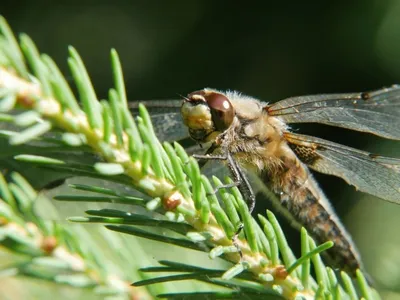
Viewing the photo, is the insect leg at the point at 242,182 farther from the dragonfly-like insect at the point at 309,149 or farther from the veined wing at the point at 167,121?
the veined wing at the point at 167,121

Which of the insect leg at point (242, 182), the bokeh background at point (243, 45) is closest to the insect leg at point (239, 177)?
the insect leg at point (242, 182)

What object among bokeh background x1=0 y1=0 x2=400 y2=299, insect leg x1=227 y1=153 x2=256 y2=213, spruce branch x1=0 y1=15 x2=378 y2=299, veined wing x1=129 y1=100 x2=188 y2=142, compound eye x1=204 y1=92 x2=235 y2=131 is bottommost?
spruce branch x1=0 y1=15 x2=378 y2=299

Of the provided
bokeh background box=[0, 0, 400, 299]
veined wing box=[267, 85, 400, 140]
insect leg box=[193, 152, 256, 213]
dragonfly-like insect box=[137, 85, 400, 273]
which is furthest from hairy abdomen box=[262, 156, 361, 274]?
bokeh background box=[0, 0, 400, 299]

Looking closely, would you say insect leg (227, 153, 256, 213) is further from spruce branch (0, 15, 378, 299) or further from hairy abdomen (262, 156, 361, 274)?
spruce branch (0, 15, 378, 299)

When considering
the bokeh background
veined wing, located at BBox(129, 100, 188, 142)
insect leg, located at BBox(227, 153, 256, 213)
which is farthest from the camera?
the bokeh background

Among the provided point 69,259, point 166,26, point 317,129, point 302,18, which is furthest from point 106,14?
point 69,259

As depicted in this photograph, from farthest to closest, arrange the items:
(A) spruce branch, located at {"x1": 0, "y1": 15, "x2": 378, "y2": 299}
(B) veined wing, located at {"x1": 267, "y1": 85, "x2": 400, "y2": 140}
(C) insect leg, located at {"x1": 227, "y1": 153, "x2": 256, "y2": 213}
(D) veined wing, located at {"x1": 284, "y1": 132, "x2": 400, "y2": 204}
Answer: (B) veined wing, located at {"x1": 267, "y1": 85, "x2": 400, "y2": 140} < (D) veined wing, located at {"x1": 284, "y1": 132, "x2": 400, "y2": 204} < (C) insect leg, located at {"x1": 227, "y1": 153, "x2": 256, "y2": 213} < (A) spruce branch, located at {"x1": 0, "y1": 15, "x2": 378, "y2": 299}

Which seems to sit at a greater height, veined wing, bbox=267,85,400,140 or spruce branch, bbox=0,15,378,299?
veined wing, bbox=267,85,400,140
